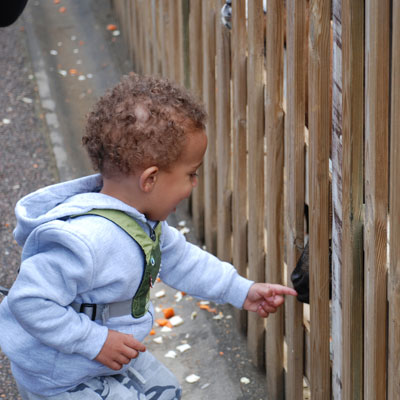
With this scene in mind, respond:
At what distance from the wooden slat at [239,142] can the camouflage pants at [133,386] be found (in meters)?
1.00

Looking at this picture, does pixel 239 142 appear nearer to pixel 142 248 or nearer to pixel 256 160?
pixel 256 160

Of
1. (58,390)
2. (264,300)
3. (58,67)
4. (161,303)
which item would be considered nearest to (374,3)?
(264,300)

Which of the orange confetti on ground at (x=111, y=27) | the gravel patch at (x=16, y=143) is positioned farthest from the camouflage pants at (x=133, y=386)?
the orange confetti on ground at (x=111, y=27)

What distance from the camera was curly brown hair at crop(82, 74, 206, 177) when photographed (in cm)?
233

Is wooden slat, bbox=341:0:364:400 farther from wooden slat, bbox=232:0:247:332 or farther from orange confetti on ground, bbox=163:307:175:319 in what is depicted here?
orange confetti on ground, bbox=163:307:175:319

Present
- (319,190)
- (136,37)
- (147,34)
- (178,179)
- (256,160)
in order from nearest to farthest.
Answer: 1. (178,179)
2. (319,190)
3. (256,160)
4. (147,34)
5. (136,37)

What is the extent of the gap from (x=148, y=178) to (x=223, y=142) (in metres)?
1.41

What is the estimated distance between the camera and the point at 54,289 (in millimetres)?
2301

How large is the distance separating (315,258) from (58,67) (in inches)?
163

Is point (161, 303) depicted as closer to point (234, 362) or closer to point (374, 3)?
point (234, 362)

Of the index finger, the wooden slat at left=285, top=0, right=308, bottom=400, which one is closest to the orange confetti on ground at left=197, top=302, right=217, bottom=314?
the wooden slat at left=285, top=0, right=308, bottom=400

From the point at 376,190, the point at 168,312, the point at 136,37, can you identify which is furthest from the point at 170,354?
the point at 136,37

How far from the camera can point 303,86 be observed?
2648 millimetres

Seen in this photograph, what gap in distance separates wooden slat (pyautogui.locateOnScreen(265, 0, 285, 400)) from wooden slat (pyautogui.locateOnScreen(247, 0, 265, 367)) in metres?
0.13
